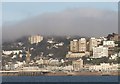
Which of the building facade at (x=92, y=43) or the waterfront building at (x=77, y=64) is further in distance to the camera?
the building facade at (x=92, y=43)

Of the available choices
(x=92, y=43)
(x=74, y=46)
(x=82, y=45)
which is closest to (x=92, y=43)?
(x=92, y=43)

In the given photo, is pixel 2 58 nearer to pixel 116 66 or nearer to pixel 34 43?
pixel 34 43

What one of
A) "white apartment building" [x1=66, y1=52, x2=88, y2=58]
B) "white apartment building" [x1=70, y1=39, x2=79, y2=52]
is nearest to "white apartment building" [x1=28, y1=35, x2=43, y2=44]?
"white apartment building" [x1=70, y1=39, x2=79, y2=52]

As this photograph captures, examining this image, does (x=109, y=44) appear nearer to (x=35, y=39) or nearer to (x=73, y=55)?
(x=73, y=55)

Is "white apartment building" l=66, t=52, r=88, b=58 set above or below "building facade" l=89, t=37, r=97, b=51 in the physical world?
below

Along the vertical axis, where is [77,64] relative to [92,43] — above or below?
below

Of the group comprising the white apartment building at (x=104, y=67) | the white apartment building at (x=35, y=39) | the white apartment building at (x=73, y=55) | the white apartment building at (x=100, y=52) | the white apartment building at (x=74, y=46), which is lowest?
the white apartment building at (x=104, y=67)

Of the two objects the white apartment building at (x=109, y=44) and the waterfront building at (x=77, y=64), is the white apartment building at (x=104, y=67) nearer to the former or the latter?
the waterfront building at (x=77, y=64)

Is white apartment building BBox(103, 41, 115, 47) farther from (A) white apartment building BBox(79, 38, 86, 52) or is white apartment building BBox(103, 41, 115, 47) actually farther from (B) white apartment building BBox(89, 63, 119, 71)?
(B) white apartment building BBox(89, 63, 119, 71)

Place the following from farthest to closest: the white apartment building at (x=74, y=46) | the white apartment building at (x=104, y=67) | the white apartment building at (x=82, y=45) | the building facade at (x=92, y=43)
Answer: the building facade at (x=92, y=43) → the white apartment building at (x=74, y=46) → the white apartment building at (x=82, y=45) → the white apartment building at (x=104, y=67)

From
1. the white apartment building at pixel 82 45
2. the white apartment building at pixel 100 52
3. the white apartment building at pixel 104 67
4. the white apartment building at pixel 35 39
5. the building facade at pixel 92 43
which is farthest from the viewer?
the white apartment building at pixel 35 39

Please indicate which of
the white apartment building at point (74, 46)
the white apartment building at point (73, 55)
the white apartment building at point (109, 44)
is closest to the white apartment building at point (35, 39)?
the white apartment building at point (74, 46)

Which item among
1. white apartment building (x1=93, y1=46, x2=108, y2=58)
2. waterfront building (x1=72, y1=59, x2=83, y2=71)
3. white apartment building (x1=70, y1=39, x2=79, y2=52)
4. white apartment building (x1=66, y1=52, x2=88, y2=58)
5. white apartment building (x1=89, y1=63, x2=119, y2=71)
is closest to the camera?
white apartment building (x1=89, y1=63, x2=119, y2=71)
